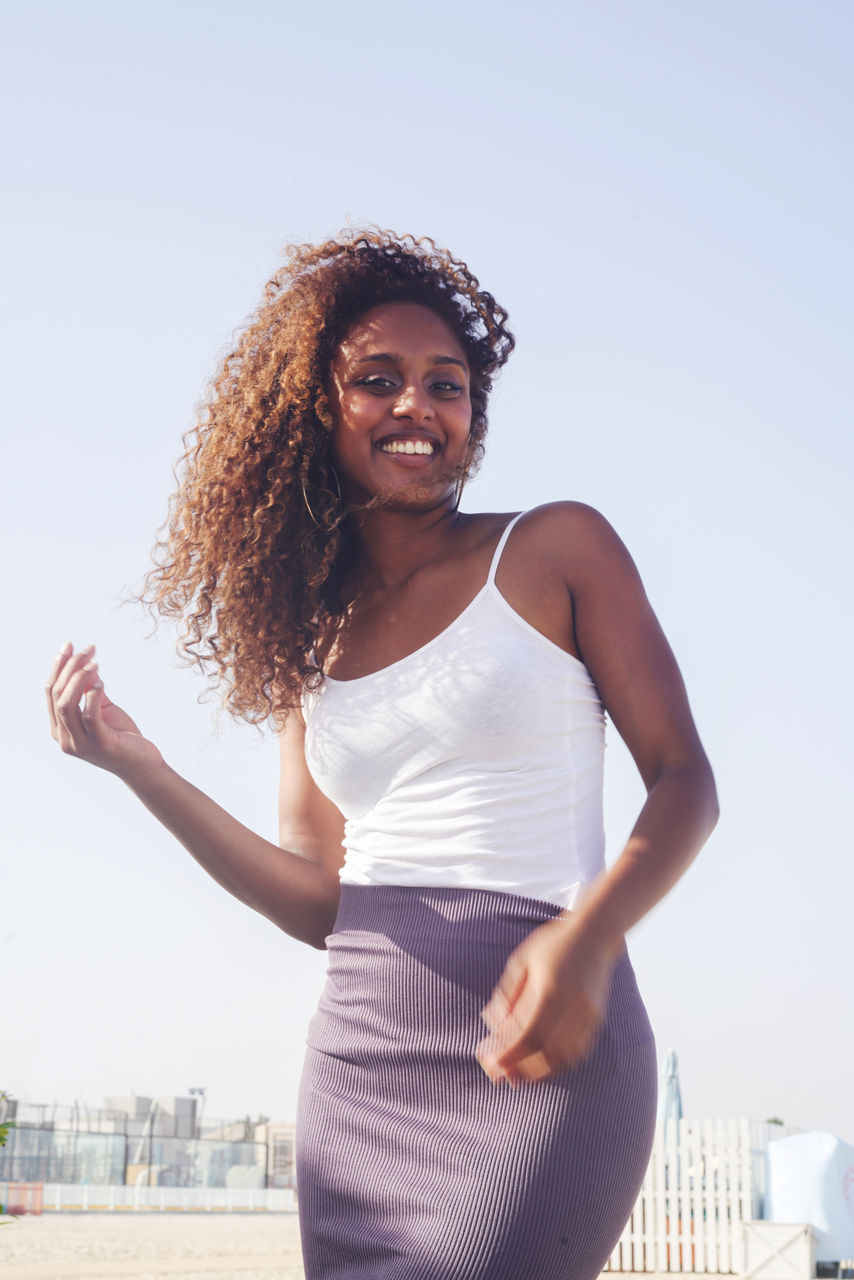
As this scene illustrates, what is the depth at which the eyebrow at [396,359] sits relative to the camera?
2.33 meters

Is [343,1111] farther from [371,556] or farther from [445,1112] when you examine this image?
[371,556]

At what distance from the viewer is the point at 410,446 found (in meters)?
2.29

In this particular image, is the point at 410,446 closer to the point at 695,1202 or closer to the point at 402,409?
the point at 402,409

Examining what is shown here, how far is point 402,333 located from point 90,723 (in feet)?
2.87

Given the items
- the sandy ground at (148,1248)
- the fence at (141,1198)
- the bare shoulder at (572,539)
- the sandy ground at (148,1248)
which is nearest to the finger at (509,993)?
the bare shoulder at (572,539)

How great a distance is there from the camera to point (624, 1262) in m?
15.7

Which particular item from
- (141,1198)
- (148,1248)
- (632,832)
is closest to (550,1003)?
(632,832)

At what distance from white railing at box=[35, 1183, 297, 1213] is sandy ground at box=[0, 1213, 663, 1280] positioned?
33.7 inches

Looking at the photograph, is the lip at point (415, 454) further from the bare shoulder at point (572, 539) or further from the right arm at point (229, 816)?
the right arm at point (229, 816)

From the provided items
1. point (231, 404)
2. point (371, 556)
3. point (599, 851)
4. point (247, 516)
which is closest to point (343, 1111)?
point (599, 851)

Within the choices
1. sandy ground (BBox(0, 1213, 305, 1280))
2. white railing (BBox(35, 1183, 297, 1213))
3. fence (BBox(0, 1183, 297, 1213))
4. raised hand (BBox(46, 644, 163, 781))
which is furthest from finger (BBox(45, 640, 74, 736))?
white railing (BBox(35, 1183, 297, 1213))

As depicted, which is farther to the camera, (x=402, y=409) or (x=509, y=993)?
(x=402, y=409)

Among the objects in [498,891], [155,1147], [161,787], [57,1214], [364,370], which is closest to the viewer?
[498,891]

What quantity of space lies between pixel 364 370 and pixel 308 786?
2.45 ft
